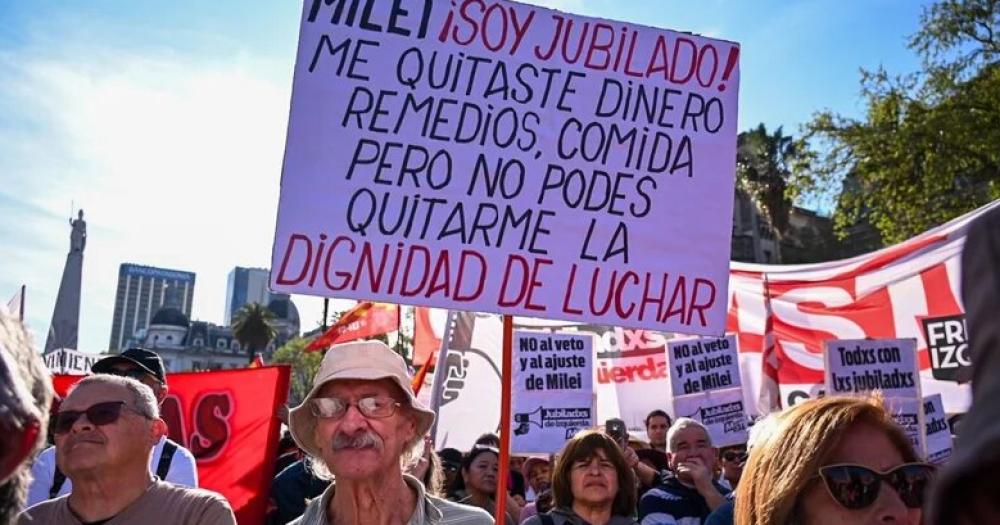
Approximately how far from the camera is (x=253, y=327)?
70.1 metres

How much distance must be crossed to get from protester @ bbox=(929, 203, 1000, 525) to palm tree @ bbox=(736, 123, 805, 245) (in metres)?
37.4

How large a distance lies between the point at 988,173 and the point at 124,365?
1909 cm

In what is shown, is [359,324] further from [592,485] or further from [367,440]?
[367,440]

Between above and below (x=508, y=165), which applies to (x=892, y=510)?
below

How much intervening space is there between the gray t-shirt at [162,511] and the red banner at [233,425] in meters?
2.06

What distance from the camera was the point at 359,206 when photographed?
341cm

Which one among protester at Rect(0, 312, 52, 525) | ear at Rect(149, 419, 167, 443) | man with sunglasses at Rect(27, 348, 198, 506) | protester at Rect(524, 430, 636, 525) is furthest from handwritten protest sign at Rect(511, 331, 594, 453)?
protester at Rect(0, 312, 52, 525)

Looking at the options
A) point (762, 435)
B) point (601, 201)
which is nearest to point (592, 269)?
point (601, 201)

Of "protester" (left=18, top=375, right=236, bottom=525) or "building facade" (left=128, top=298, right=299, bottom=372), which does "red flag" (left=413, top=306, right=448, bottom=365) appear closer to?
"protester" (left=18, top=375, right=236, bottom=525)

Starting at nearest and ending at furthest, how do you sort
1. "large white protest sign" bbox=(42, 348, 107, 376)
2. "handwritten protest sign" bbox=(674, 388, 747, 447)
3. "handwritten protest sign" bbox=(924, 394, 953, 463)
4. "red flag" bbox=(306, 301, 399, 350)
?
"handwritten protest sign" bbox=(924, 394, 953, 463) → "handwritten protest sign" bbox=(674, 388, 747, 447) → "large white protest sign" bbox=(42, 348, 107, 376) → "red flag" bbox=(306, 301, 399, 350)

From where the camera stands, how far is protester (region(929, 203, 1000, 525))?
0.52 m

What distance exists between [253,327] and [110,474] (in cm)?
6989

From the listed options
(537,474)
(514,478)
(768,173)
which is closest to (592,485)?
(514,478)

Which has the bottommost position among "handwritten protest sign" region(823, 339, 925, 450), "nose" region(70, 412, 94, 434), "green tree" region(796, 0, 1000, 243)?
"nose" region(70, 412, 94, 434)
